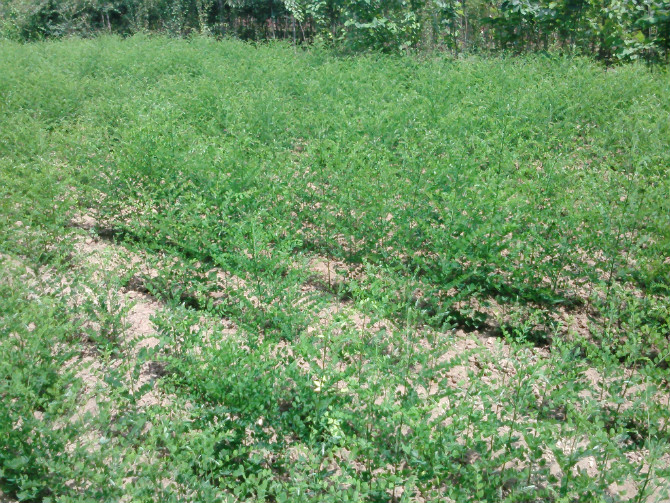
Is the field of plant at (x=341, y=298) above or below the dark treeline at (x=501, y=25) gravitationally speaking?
below

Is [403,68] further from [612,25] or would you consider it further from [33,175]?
[33,175]

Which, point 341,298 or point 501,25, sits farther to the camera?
point 501,25

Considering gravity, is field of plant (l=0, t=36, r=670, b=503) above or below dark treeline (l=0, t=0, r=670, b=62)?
below

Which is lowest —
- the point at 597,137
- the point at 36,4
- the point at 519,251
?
the point at 519,251

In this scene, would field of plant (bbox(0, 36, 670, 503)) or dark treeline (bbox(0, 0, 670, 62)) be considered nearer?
field of plant (bbox(0, 36, 670, 503))

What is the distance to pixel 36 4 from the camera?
2261 centimetres

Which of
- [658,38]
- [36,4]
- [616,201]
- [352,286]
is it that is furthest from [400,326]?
[36,4]

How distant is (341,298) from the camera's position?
17.7 feet

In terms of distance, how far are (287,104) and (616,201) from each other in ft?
14.9

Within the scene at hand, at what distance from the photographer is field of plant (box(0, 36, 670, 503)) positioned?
11.0ft

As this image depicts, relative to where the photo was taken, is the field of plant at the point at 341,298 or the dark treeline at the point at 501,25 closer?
the field of plant at the point at 341,298

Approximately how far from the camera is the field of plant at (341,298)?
336cm

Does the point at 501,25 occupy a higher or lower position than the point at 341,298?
higher

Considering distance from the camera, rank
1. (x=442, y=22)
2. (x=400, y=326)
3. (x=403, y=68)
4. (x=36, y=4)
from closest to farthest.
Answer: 1. (x=400, y=326)
2. (x=403, y=68)
3. (x=442, y=22)
4. (x=36, y=4)
